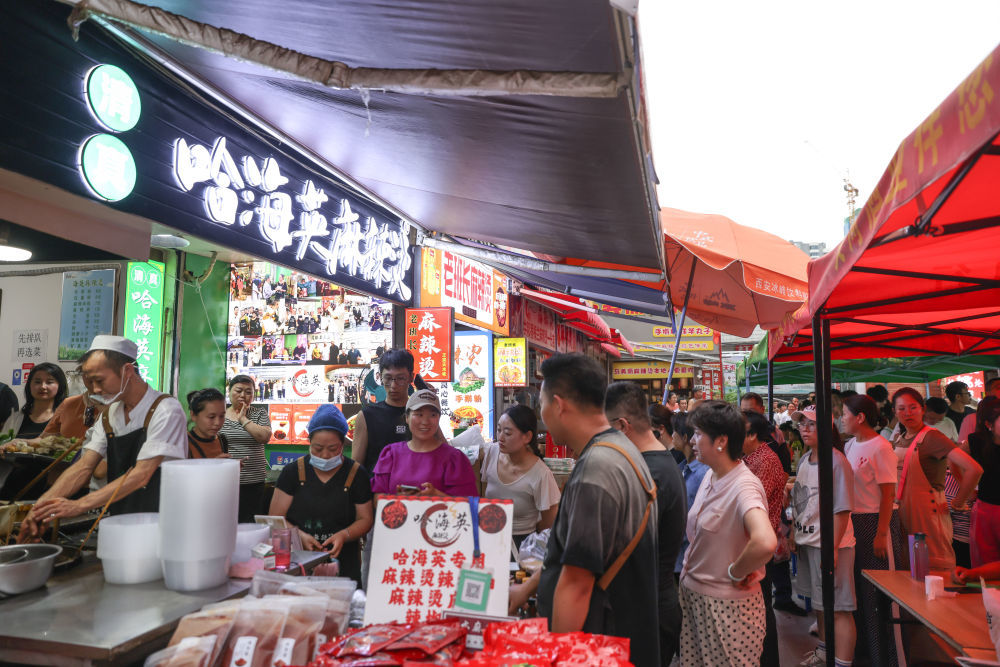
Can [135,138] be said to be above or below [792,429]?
above

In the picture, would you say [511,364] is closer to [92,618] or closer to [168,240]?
[168,240]

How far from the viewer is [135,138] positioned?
12.5 feet

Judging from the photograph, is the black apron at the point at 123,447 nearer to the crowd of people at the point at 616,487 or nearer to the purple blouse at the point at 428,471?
the crowd of people at the point at 616,487

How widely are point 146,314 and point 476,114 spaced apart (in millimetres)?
5263

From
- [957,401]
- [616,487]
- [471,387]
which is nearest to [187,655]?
[616,487]

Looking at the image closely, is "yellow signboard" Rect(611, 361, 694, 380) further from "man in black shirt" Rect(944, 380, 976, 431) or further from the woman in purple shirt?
the woman in purple shirt

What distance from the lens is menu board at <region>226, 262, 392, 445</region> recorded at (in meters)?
7.64

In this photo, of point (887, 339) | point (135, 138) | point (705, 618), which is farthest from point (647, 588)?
point (887, 339)

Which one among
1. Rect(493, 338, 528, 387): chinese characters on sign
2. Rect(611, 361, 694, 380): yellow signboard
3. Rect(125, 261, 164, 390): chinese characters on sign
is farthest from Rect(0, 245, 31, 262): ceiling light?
A: Rect(611, 361, 694, 380): yellow signboard

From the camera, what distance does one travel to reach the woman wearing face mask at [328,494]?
393 centimetres

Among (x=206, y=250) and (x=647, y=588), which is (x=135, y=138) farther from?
(x=206, y=250)

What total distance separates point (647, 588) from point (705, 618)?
4.62ft

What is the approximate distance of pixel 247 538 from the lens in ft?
8.77

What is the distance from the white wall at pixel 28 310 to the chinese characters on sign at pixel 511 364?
6210mm
